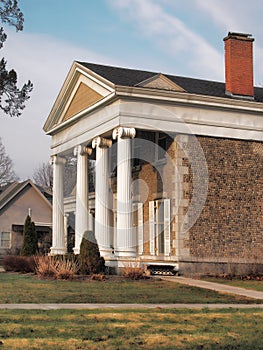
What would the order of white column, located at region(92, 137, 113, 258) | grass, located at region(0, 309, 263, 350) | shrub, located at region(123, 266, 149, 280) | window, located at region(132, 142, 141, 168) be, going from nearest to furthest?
grass, located at region(0, 309, 263, 350)
shrub, located at region(123, 266, 149, 280)
white column, located at region(92, 137, 113, 258)
window, located at region(132, 142, 141, 168)

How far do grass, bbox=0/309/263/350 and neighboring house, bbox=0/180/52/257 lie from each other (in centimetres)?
3147

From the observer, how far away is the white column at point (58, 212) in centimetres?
3022

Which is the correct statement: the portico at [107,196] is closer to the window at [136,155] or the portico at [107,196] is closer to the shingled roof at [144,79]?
the window at [136,155]

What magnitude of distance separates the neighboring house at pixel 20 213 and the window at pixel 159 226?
1712 centimetres

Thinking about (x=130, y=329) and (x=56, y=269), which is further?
(x=56, y=269)

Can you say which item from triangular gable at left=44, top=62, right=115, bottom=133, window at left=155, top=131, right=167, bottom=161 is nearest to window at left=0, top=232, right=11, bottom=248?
triangular gable at left=44, top=62, right=115, bottom=133

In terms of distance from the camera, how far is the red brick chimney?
26.7 metres

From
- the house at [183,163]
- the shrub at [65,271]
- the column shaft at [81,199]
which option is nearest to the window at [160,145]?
the house at [183,163]

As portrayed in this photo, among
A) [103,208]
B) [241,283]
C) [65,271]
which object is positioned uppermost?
[103,208]

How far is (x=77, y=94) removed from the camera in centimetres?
2819

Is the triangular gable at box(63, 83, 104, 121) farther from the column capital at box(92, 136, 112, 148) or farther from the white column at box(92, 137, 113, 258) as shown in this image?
the white column at box(92, 137, 113, 258)

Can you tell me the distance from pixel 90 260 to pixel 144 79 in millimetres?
8568

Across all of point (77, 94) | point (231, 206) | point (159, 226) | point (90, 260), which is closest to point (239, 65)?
point (231, 206)

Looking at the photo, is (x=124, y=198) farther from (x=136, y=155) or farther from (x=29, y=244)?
(x=29, y=244)
